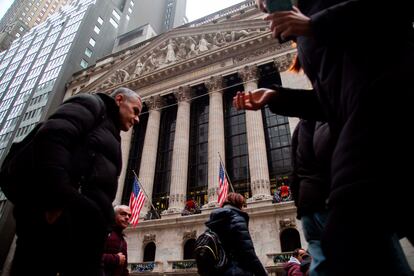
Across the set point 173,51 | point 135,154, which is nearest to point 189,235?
point 135,154

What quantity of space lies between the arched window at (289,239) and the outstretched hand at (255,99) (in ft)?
45.5

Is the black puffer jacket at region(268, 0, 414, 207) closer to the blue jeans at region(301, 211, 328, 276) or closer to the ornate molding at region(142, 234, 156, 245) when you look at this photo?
the blue jeans at region(301, 211, 328, 276)

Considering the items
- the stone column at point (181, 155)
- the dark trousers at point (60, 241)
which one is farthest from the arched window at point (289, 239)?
the dark trousers at point (60, 241)

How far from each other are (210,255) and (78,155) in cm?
243

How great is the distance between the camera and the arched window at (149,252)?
17177mm

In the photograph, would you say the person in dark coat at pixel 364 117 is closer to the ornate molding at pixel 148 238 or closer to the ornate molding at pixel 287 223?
the ornate molding at pixel 287 223

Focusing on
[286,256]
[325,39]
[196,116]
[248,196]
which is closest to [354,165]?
[325,39]

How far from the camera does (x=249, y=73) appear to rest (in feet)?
69.4

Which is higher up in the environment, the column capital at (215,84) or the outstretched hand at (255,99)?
the column capital at (215,84)

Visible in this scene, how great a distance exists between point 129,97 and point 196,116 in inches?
806

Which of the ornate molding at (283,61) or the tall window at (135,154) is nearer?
the ornate molding at (283,61)

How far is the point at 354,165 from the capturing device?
109 centimetres

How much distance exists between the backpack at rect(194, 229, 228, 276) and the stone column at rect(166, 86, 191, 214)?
13822mm

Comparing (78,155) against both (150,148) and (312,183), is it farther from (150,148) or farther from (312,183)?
(150,148)
